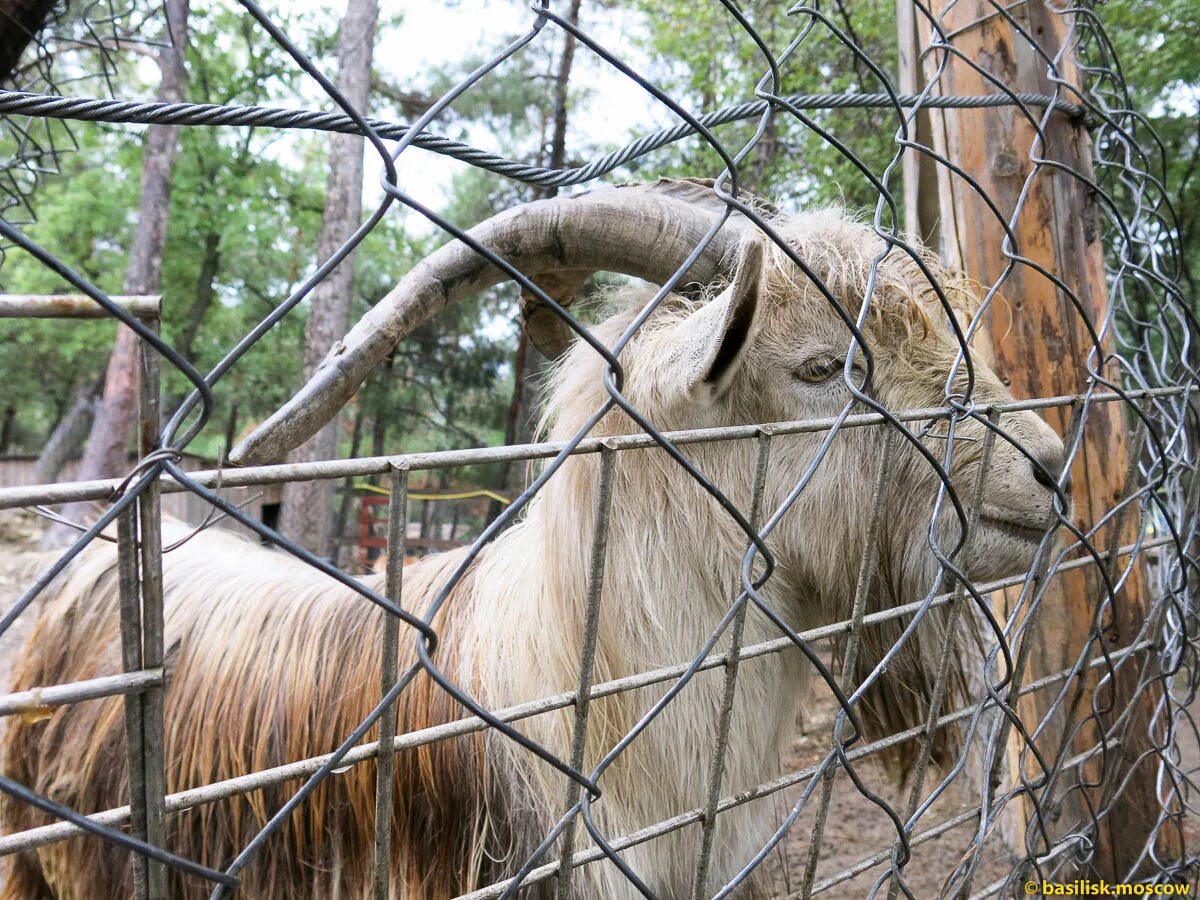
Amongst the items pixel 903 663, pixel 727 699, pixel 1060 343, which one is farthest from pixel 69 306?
pixel 1060 343

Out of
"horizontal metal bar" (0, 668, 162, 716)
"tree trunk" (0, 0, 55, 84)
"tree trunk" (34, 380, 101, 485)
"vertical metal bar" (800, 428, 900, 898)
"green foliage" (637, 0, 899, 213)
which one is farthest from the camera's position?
"tree trunk" (34, 380, 101, 485)

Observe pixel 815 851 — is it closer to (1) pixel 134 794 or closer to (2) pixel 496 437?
(1) pixel 134 794

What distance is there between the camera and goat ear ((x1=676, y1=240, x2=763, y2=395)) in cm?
158

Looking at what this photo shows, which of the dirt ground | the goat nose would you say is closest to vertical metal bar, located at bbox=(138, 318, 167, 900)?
the goat nose

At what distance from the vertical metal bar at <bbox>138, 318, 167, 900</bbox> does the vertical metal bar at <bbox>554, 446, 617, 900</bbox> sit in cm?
57

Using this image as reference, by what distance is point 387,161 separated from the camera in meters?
0.91

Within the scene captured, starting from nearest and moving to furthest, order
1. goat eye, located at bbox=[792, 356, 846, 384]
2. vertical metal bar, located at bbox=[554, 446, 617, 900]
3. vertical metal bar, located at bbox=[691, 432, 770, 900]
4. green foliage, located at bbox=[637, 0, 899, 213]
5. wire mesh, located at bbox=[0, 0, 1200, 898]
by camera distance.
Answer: wire mesh, located at bbox=[0, 0, 1200, 898]
vertical metal bar, located at bbox=[554, 446, 617, 900]
vertical metal bar, located at bbox=[691, 432, 770, 900]
goat eye, located at bbox=[792, 356, 846, 384]
green foliage, located at bbox=[637, 0, 899, 213]

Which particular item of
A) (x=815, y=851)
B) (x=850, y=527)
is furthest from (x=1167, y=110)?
(x=815, y=851)

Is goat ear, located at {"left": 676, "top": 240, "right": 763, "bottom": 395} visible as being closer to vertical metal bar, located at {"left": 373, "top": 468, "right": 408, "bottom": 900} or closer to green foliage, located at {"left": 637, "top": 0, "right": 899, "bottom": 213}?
vertical metal bar, located at {"left": 373, "top": 468, "right": 408, "bottom": 900}

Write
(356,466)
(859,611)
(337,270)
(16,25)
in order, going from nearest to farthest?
(356,466), (859,611), (16,25), (337,270)

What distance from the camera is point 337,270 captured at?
876 centimetres

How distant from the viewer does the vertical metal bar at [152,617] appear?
2.64 ft

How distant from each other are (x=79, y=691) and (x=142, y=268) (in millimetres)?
12957

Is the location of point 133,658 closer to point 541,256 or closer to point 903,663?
point 541,256
